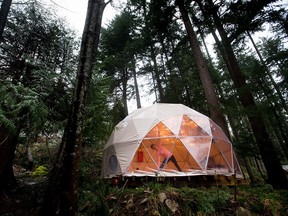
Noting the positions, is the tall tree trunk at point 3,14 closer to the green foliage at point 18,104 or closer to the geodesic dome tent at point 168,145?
the green foliage at point 18,104

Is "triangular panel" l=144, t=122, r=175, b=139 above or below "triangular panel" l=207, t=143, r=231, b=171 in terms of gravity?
above

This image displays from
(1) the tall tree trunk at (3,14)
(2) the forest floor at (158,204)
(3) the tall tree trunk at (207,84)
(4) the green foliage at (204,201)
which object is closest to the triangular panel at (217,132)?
(3) the tall tree trunk at (207,84)

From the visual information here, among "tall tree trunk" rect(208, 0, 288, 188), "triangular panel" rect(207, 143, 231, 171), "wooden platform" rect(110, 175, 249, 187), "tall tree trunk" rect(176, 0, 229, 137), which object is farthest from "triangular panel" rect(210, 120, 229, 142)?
"wooden platform" rect(110, 175, 249, 187)

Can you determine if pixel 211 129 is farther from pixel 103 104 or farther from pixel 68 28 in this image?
pixel 68 28

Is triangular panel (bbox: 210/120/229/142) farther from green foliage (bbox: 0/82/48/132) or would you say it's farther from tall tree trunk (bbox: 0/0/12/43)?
tall tree trunk (bbox: 0/0/12/43)

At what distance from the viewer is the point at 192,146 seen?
23.9 ft

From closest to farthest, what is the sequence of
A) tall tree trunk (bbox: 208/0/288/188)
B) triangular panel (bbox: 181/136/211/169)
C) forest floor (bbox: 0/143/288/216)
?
forest floor (bbox: 0/143/288/216) < tall tree trunk (bbox: 208/0/288/188) < triangular panel (bbox: 181/136/211/169)

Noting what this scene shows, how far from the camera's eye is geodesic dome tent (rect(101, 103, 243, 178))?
6918 mm

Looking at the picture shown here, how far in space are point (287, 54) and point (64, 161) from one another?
662 cm

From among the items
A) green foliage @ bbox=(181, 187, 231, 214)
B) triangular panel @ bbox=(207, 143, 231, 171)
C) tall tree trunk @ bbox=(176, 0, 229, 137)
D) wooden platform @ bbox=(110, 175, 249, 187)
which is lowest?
green foliage @ bbox=(181, 187, 231, 214)

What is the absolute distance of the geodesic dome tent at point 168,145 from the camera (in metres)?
6.92

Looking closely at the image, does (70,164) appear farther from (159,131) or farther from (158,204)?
(159,131)

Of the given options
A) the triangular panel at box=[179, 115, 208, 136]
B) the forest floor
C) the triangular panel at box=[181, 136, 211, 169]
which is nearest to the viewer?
the forest floor

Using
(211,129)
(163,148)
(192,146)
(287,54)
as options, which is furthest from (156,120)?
(287,54)
